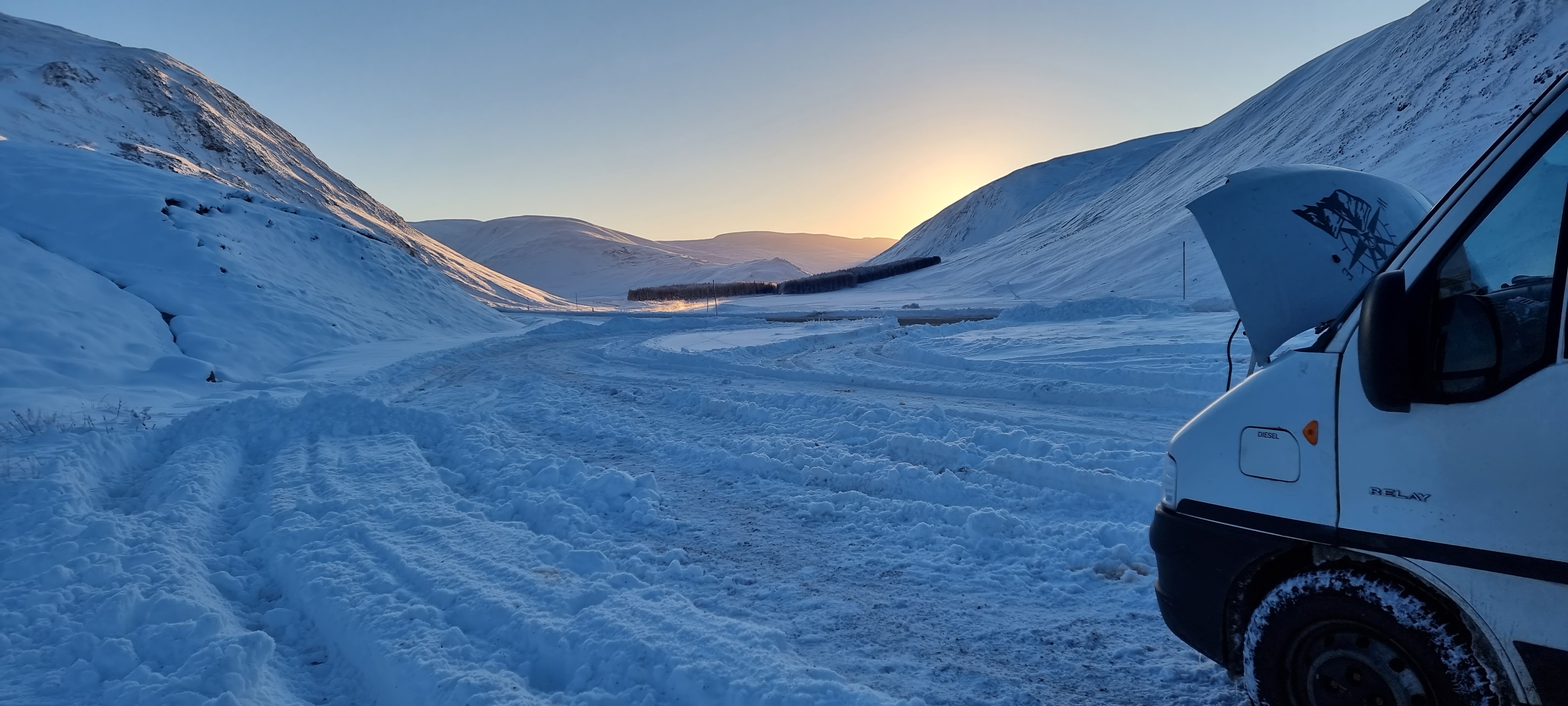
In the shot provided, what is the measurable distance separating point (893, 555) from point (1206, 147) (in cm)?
6397

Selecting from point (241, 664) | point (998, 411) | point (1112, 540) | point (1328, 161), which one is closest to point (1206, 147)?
point (1328, 161)

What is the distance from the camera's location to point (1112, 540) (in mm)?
5152

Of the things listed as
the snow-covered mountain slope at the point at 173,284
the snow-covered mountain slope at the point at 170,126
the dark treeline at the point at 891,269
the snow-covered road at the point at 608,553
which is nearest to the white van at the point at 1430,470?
the snow-covered road at the point at 608,553

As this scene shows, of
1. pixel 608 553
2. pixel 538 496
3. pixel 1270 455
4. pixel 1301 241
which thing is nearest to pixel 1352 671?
pixel 1270 455

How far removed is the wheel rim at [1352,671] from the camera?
8.25ft

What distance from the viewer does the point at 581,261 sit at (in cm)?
11362

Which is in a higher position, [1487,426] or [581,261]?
[581,261]

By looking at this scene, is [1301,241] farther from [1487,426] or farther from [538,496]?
[538,496]

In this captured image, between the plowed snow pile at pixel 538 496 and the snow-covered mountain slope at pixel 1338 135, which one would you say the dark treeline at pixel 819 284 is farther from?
the plowed snow pile at pixel 538 496

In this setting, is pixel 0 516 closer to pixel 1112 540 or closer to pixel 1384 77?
pixel 1112 540

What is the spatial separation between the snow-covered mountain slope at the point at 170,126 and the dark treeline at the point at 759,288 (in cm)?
959

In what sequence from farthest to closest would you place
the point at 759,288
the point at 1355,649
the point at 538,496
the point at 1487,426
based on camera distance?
the point at 759,288 < the point at 538,496 < the point at 1355,649 < the point at 1487,426

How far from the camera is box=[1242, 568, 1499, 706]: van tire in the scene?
2.43 metres

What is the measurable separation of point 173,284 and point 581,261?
99374 mm
